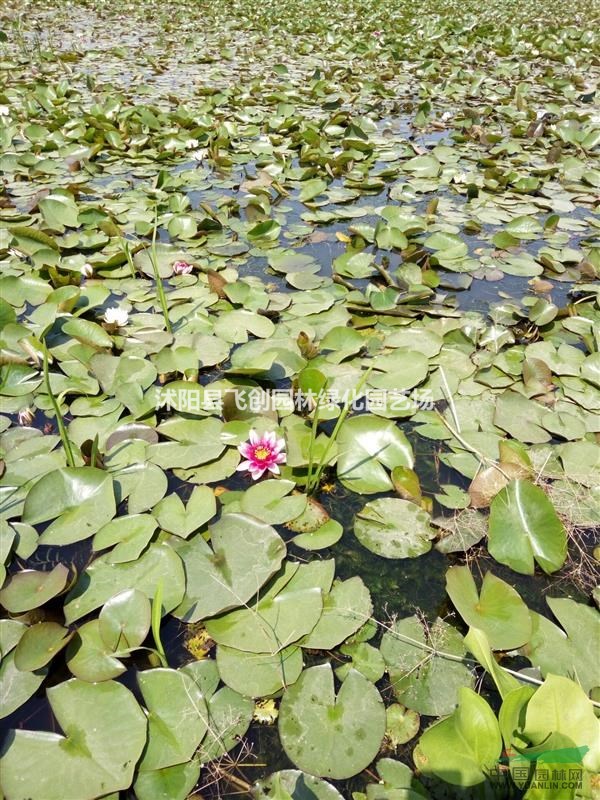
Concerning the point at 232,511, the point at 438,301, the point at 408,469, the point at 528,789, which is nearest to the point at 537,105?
the point at 438,301

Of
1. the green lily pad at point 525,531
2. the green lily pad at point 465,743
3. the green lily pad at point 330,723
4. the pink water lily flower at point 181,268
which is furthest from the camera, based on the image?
the pink water lily flower at point 181,268

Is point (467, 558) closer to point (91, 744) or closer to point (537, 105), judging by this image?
point (91, 744)

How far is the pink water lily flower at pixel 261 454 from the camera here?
1.46 metres

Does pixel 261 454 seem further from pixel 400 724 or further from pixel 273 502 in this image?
pixel 400 724

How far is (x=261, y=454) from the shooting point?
1.48 metres

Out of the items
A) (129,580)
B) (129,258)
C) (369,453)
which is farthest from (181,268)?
(129,580)

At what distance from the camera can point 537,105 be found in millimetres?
4996

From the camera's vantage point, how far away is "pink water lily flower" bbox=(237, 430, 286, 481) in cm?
146

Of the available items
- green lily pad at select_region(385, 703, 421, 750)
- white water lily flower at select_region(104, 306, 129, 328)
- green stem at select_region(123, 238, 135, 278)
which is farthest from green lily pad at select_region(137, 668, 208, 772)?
green stem at select_region(123, 238, 135, 278)

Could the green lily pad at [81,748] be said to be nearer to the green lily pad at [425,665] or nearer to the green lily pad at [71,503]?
the green lily pad at [71,503]

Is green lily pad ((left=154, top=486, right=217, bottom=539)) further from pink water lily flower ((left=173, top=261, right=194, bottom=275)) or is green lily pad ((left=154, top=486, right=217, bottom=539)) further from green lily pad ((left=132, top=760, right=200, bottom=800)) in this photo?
pink water lily flower ((left=173, top=261, right=194, bottom=275))

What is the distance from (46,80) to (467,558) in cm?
651

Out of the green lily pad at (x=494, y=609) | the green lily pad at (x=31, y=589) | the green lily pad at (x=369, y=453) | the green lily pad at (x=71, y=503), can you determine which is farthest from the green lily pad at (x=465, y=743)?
the green lily pad at (x=71, y=503)

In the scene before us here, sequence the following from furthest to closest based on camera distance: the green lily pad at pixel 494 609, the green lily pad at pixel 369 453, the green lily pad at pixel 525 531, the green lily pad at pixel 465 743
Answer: the green lily pad at pixel 369 453 < the green lily pad at pixel 525 531 < the green lily pad at pixel 494 609 < the green lily pad at pixel 465 743
